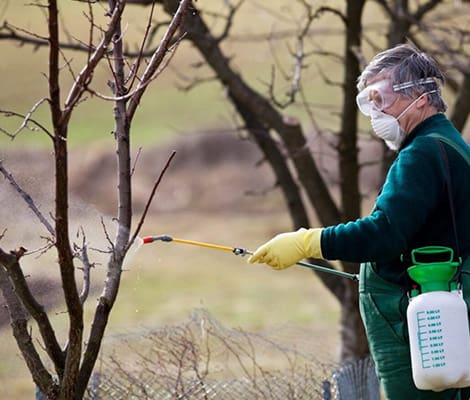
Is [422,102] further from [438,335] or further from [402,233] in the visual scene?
[438,335]

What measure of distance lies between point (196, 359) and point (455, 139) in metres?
1.72

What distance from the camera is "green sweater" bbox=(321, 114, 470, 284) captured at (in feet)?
11.0

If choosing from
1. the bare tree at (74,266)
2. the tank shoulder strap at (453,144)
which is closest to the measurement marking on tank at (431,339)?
the tank shoulder strap at (453,144)

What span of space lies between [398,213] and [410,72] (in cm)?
54

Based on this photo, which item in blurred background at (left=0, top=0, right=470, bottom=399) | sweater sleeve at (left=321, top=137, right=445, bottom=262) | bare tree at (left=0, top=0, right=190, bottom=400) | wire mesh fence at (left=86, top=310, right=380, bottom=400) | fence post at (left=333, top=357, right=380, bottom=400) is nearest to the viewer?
bare tree at (left=0, top=0, right=190, bottom=400)

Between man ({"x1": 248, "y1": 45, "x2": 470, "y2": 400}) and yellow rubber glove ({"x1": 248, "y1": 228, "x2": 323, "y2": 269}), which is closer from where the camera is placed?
man ({"x1": 248, "y1": 45, "x2": 470, "y2": 400})

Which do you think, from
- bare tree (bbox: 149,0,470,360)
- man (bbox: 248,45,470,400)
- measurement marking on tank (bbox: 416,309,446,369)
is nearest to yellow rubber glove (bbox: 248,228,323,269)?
man (bbox: 248,45,470,400)

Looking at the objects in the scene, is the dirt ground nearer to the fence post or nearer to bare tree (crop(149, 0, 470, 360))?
bare tree (crop(149, 0, 470, 360))

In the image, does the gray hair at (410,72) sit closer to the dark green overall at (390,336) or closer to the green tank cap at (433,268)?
the green tank cap at (433,268)

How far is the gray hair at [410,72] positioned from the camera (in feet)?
11.6

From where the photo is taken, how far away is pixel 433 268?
3.43 m

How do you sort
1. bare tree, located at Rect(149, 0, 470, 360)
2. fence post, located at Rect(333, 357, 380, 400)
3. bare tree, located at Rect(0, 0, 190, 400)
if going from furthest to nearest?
bare tree, located at Rect(149, 0, 470, 360), fence post, located at Rect(333, 357, 380, 400), bare tree, located at Rect(0, 0, 190, 400)

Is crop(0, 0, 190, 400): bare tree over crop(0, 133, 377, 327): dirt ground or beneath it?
beneath

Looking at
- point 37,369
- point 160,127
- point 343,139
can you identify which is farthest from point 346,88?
point 160,127
